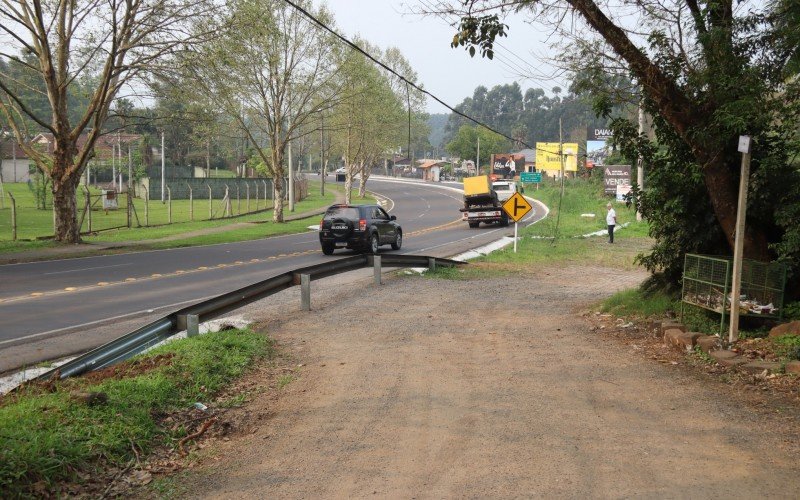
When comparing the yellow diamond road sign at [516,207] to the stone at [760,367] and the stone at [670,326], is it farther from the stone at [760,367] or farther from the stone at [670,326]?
the stone at [760,367]

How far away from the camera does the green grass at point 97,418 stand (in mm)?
5203

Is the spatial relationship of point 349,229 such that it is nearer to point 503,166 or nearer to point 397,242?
point 397,242

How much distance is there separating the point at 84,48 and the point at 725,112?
2363 centimetres

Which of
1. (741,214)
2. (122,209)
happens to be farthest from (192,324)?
(122,209)

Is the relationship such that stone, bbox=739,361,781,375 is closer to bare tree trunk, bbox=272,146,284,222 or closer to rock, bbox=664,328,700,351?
rock, bbox=664,328,700,351

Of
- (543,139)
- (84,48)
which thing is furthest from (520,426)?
(543,139)

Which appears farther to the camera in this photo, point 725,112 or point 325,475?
point 725,112

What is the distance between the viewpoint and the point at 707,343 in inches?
363

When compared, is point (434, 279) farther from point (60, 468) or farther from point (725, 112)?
point (60, 468)

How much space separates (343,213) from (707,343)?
1877 cm

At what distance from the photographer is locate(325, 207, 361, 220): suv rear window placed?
26.7m

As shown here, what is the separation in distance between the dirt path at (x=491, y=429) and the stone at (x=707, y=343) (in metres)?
0.81

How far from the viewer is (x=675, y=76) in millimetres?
10938

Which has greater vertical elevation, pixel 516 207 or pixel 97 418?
pixel 516 207
